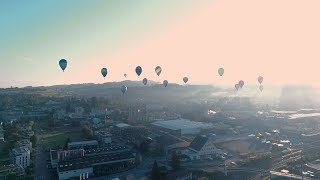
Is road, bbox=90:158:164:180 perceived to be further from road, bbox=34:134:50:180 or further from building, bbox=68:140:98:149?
building, bbox=68:140:98:149

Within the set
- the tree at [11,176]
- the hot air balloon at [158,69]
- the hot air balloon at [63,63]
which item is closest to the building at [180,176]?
the tree at [11,176]

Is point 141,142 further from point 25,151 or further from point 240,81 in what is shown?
point 240,81

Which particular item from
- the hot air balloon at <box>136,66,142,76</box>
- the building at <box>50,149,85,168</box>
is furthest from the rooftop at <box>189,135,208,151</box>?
the hot air balloon at <box>136,66,142,76</box>

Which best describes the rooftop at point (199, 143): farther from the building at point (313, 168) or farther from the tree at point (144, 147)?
the building at point (313, 168)

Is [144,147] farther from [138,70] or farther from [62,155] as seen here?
[138,70]

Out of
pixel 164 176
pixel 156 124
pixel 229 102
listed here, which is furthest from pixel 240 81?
pixel 229 102
